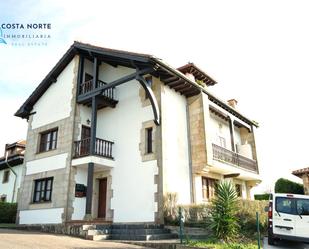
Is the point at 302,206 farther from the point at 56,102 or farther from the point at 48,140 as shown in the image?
the point at 56,102

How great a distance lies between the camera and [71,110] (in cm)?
1703

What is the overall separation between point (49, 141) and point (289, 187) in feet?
58.5

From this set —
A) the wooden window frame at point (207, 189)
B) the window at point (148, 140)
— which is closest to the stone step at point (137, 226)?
the window at point (148, 140)

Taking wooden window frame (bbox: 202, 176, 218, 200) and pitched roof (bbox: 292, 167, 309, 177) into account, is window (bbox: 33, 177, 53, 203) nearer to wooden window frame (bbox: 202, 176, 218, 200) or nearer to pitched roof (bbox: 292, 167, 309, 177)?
wooden window frame (bbox: 202, 176, 218, 200)

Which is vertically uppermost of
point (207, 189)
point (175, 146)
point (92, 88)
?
point (92, 88)

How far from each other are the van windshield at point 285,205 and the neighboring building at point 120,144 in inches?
179

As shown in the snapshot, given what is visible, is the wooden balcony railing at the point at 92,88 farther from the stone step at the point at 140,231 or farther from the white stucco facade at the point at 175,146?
the stone step at the point at 140,231

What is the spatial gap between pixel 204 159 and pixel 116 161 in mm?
4360

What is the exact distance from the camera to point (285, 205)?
1067 centimetres

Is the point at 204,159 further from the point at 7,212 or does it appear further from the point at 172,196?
the point at 7,212

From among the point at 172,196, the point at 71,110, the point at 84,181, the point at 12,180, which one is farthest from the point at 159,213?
the point at 12,180

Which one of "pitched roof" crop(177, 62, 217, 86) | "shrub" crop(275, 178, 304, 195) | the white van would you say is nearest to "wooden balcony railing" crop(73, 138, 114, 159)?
"pitched roof" crop(177, 62, 217, 86)

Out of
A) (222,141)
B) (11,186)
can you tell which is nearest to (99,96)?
(222,141)

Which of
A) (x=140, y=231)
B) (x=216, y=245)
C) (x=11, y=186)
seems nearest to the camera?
(x=216, y=245)
